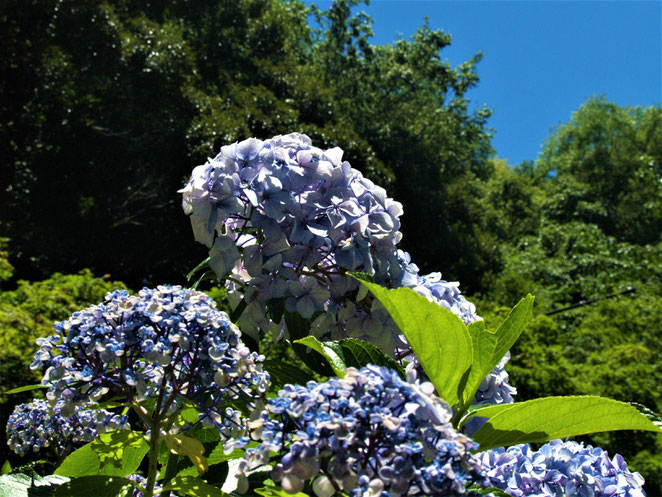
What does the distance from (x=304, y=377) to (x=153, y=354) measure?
38 cm

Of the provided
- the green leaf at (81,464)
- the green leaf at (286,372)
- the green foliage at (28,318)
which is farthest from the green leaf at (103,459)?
the green foliage at (28,318)

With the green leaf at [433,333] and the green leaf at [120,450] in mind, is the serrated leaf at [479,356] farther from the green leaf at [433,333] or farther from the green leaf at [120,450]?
the green leaf at [120,450]

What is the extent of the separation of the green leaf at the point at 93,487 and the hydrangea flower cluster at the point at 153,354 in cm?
11

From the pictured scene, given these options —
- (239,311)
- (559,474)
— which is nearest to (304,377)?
(239,311)

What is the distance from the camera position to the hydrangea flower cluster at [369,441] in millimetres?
722

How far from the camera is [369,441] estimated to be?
77 centimetres

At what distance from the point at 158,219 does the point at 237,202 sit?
40.7ft

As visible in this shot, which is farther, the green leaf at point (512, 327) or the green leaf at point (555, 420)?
the green leaf at point (512, 327)

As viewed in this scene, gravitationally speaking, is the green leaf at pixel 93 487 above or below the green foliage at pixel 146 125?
below

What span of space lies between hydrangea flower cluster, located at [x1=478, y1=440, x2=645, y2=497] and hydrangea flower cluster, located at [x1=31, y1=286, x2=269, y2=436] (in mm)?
521

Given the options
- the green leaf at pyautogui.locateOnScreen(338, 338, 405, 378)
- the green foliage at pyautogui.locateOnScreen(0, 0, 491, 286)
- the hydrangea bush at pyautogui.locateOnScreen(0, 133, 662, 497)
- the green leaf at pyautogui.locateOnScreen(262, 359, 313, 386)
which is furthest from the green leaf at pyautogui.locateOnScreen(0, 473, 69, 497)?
the green foliage at pyautogui.locateOnScreen(0, 0, 491, 286)

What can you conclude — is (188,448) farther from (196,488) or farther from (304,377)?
(304,377)

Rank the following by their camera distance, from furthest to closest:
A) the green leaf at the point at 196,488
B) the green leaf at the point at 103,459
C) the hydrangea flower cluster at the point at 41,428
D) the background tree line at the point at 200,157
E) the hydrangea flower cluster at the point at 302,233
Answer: the background tree line at the point at 200,157 → the hydrangea flower cluster at the point at 41,428 → the hydrangea flower cluster at the point at 302,233 → the green leaf at the point at 103,459 → the green leaf at the point at 196,488

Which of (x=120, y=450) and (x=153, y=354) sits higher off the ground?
(x=153, y=354)
